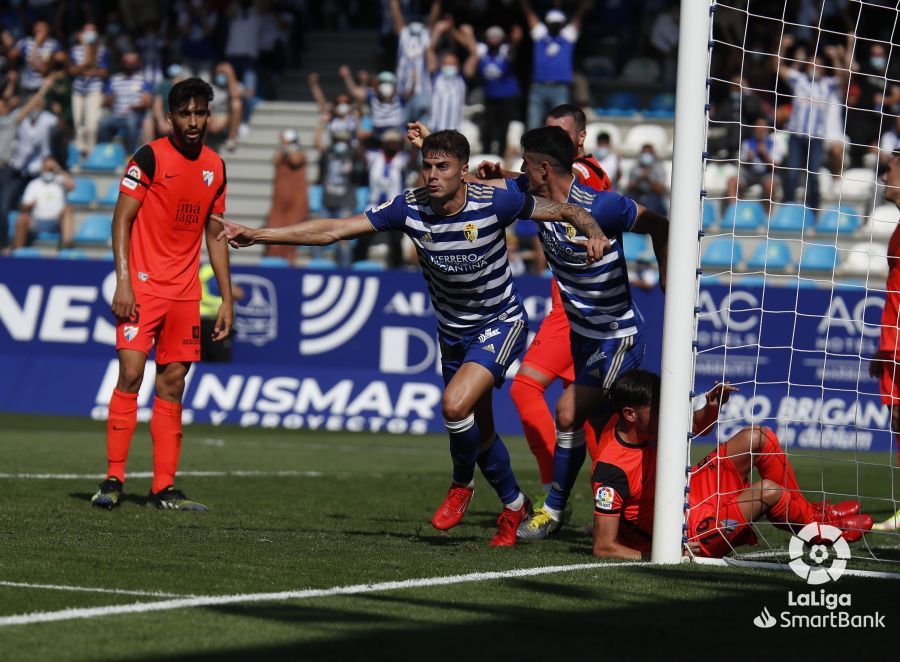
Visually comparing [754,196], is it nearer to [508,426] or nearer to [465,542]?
[508,426]

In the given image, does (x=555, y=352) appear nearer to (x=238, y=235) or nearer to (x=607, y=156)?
(x=238, y=235)

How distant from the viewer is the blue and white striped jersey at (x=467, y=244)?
7.89 m

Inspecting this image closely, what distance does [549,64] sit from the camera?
22312 millimetres

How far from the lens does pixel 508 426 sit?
17500 mm

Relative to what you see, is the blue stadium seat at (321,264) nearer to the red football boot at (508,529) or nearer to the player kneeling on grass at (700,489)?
the red football boot at (508,529)

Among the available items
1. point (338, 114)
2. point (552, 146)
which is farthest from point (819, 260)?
point (552, 146)

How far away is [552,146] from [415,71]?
1462 cm

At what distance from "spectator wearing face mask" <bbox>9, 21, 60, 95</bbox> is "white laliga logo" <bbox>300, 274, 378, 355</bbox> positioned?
963 cm

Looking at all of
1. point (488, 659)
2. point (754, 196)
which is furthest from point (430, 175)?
point (754, 196)

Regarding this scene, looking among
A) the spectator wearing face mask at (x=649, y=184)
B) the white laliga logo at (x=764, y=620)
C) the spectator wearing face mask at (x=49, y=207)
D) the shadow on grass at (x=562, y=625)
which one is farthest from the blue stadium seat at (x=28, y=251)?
the white laliga logo at (x=764, y=620)

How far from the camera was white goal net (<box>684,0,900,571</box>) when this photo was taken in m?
15.9

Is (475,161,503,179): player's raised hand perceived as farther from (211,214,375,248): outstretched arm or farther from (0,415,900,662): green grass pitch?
(0,415,900,662): green grass pitch

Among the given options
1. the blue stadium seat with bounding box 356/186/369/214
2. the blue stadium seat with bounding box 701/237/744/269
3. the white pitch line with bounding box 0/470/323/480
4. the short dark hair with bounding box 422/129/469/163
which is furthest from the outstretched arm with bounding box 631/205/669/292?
the blue stadium seat with bounding box 356/186/369/214

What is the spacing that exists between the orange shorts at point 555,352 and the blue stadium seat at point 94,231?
15.0 meters
